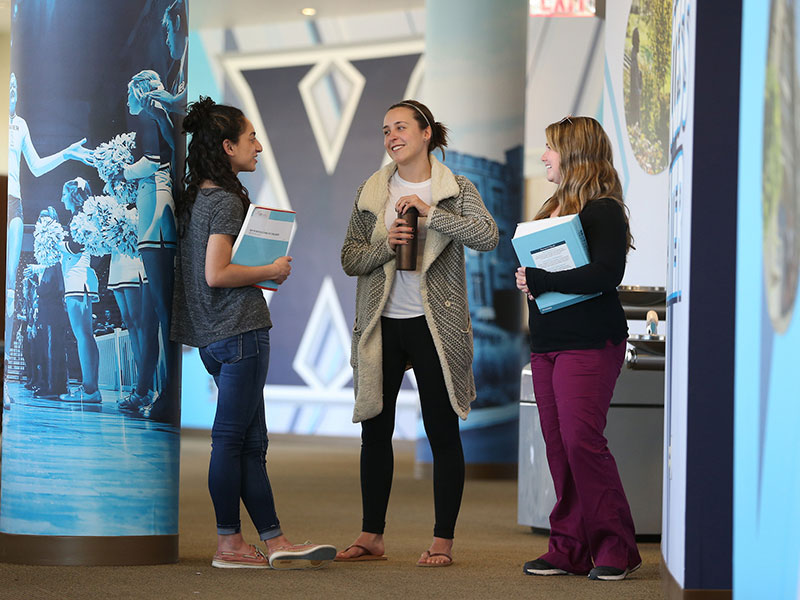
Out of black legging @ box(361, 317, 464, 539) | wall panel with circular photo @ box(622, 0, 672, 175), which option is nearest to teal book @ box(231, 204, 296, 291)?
black legging @ box(361, 317, 464, 539)

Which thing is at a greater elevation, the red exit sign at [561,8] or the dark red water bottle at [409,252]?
the red exit sign at [561,8]

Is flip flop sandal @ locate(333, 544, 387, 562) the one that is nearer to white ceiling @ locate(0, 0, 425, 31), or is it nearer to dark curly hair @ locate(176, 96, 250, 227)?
dark curly hair @ locate(176, 96, 250, 227)

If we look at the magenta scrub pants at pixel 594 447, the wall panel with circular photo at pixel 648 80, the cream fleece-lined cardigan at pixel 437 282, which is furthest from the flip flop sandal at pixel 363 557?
the wall panel with circular photo at pixel 648 80

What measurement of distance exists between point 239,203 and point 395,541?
5.67 feet

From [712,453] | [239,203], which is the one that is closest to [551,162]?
[239,203]

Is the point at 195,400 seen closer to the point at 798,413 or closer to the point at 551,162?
the point at 551,162

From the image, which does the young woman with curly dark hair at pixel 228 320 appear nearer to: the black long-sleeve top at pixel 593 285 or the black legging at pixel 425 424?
the black legging at pixel 425 424

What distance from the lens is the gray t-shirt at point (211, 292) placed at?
3.52 m

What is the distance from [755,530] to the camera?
2.31 meters

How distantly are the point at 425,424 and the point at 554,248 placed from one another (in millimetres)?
736

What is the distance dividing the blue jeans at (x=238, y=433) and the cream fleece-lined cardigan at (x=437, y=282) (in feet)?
1.15

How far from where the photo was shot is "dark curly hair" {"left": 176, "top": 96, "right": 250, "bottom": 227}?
11.8 ft

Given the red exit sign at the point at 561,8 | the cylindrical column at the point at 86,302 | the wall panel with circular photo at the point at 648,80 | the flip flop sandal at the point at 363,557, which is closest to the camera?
the cylindrical column at the point at 86,302

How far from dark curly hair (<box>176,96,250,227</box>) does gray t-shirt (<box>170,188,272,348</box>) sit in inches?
1.8
